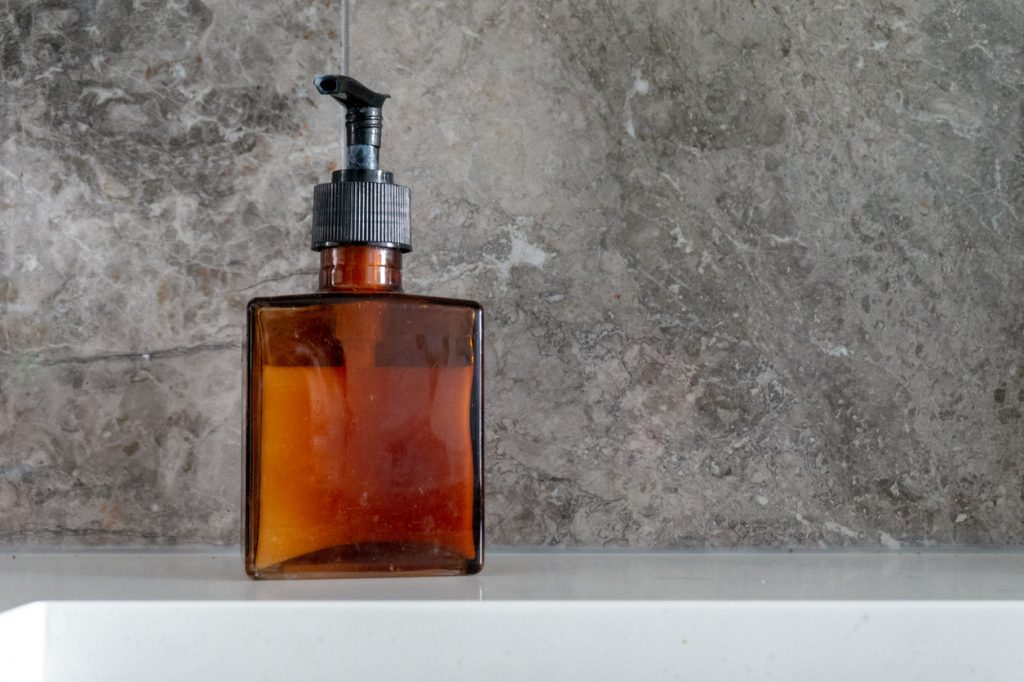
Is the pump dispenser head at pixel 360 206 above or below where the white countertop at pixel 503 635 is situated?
above

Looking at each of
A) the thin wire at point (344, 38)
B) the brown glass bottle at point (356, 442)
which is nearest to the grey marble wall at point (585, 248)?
the thin wire at point (344, 38)

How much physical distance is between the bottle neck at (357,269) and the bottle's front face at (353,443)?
22 millimetres

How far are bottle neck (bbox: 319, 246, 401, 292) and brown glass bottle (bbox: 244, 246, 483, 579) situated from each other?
13mm

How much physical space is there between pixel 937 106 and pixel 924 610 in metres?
0.32

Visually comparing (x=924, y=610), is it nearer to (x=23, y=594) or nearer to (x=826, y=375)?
(x=826, y=375)

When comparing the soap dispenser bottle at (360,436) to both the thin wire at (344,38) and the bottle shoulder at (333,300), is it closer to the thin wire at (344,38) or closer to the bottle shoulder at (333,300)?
the bottle shoulder at (333,300)

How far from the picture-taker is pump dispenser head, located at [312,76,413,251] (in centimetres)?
50

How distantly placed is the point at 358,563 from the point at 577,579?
104 millimetres

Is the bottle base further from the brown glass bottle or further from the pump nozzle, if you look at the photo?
the pump nozzle

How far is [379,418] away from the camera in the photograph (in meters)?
0.49

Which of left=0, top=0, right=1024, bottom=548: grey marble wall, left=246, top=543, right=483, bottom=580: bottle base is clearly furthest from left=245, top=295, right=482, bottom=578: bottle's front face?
left=0, top=0, right=1024, bottom=548: grey marble wall

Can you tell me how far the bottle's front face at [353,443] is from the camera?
479 millimetres

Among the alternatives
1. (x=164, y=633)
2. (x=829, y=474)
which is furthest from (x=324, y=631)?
(x=829, y=474)

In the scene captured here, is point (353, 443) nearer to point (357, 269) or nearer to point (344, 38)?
point (357, 269)
